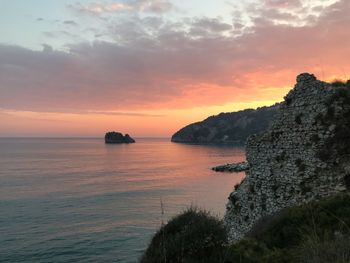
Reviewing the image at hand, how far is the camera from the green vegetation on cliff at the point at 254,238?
8.33m

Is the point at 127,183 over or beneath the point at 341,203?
beneath

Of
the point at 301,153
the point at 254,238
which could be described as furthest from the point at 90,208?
the point at 254,238

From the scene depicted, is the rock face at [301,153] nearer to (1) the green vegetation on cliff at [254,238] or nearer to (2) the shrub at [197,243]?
(1) the green vegetation on cliff at [254,238]

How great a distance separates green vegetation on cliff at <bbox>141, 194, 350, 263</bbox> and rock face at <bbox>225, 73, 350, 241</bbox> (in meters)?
3.43

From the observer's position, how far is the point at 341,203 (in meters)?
12.0

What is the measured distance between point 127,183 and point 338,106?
71397 millimetres

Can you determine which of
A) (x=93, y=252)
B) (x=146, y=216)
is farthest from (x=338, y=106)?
(x=146, y=216)

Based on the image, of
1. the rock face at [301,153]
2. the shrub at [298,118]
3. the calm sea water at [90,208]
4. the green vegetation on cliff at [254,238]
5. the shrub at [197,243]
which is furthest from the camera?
the calm sea water at [90,208]

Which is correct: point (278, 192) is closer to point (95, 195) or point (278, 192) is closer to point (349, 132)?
point (349, 132)

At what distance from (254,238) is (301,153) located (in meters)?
7.08

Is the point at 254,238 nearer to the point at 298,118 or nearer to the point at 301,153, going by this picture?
the point at 301,153

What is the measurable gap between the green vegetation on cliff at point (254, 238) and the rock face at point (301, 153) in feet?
11.3

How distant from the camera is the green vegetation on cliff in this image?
8328mm

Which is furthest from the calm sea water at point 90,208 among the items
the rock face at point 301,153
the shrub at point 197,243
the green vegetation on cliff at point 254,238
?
the shrub at point 197,243
